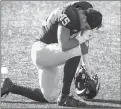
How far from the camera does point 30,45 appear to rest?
8.20 m

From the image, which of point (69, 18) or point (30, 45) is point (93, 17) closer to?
point (69, 18)

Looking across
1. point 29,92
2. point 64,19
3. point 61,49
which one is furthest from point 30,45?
point 64,19

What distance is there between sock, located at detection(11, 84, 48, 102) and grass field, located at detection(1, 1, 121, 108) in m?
0.08

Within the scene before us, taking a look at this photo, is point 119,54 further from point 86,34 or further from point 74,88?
point 86,34

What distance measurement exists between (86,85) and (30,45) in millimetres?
1971

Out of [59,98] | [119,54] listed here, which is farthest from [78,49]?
[119,54]

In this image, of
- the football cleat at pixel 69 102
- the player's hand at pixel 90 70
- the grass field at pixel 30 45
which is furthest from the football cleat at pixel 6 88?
the player's hand at pixel 90 70

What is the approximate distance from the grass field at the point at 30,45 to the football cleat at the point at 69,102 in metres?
0.10

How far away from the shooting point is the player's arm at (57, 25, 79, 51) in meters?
5.93

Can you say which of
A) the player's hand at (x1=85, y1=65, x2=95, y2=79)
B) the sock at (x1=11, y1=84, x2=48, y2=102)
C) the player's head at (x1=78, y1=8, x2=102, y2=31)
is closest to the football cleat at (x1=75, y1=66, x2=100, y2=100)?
the player's hand at (x1=85, y1=65, x2=95, y2=79)

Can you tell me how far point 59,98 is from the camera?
6.33m

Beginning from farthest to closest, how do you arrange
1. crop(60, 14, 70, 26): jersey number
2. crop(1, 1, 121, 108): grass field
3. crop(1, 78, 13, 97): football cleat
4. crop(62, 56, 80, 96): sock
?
crop(1, 1, 121, 108): grass field
crop(1, 78, 13, 97): football cleat
crop(62, 56, 80, 96): sock
crop(60, 14, 70, 26): jersey number

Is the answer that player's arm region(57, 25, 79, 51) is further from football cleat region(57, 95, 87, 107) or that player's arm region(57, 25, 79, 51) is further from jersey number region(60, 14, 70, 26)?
football cleat region(57, 95, 87, 107)

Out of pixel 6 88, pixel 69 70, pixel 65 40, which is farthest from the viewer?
pixel 6 88
